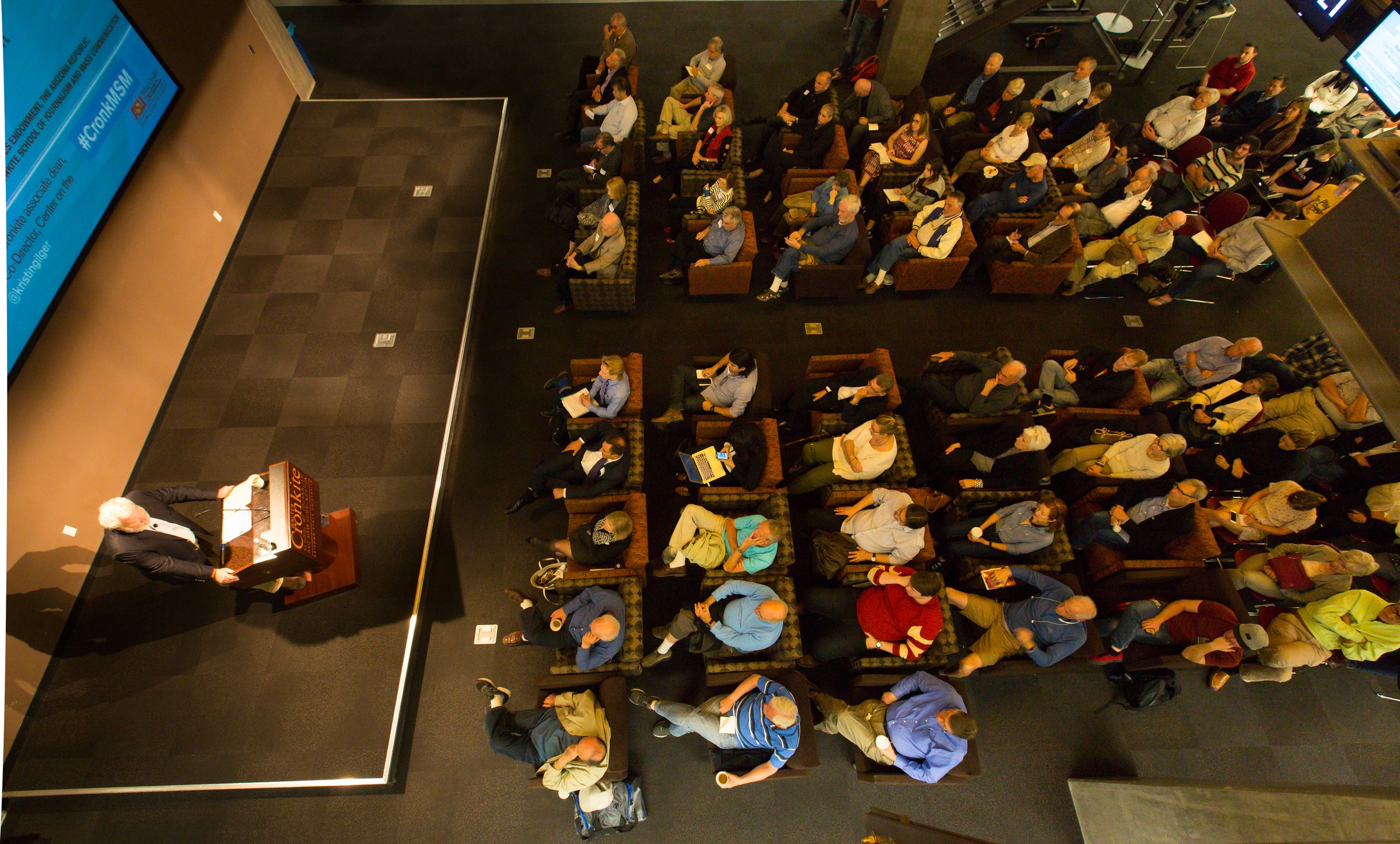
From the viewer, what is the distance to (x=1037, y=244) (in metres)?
6.33

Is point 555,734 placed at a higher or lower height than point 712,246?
lower

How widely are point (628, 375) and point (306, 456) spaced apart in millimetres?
2851

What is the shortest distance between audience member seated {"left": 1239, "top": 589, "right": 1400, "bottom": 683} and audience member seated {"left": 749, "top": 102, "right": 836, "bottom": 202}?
5665 mm

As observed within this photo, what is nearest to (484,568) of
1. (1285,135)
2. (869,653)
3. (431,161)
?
(869,653)

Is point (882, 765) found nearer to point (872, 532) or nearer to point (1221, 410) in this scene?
point (872, 532)

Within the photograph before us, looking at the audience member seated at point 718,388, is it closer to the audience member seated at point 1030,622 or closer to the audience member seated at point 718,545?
the audience member seated at point 718,545

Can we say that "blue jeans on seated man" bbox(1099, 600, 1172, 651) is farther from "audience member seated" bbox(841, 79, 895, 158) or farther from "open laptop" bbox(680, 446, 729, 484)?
"audience member seated" bbox(841, 79, 895, 158)

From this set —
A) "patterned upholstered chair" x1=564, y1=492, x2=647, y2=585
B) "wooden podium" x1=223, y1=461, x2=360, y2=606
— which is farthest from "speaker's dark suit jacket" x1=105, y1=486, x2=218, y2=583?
"patterned upholstered chair" x1=564, y1=492, x2=647, y2=585

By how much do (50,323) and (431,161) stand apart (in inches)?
151

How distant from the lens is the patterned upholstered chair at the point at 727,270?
629 centimetres

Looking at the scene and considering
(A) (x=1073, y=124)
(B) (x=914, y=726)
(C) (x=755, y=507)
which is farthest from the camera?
(A) (x=1073, y=124)

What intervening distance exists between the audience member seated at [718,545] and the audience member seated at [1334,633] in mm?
3623

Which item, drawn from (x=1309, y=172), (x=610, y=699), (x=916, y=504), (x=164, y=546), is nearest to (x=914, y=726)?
(x=916, y=504)

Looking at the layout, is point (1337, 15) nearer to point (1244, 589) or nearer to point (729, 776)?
point (1244, 589)
